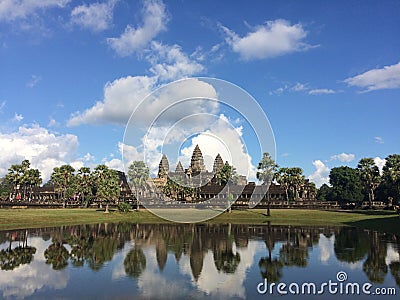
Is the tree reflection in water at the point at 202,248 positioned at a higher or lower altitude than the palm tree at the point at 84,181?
lower

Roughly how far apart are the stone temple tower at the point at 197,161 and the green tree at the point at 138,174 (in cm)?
6624

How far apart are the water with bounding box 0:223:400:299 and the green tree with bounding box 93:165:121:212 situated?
30916 mm

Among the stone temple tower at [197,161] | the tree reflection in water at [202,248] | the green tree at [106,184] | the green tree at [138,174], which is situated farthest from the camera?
the stone temple tower at [197,161]

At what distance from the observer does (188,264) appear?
29.2m

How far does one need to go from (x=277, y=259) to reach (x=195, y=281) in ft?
33.5

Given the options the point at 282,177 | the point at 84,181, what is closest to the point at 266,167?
the point at 282,177

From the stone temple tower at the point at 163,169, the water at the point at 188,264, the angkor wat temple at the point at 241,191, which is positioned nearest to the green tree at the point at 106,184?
the angkor wat temple at the point at 241,191

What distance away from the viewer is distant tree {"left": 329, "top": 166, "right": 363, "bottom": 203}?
320ft

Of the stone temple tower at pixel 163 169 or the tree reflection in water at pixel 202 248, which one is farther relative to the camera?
the stone temple tower at pixel 163 169

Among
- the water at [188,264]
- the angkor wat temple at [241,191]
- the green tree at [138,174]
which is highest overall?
the green tree at [138,174]

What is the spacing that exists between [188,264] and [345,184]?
8619cm

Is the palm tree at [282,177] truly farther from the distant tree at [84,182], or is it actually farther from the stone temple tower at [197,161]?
the stone temple tower at [197,161]

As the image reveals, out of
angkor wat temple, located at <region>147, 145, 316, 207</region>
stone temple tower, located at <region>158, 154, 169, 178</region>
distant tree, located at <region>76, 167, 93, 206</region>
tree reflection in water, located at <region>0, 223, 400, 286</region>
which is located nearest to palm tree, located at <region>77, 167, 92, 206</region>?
distant tree, located at <region>76, 167, 93, 206</region>

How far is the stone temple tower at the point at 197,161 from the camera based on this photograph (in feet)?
542
